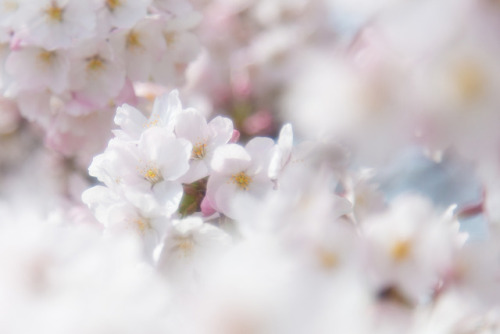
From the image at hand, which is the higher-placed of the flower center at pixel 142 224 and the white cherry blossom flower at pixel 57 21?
the white cherry blossom flower at pixel 57 21

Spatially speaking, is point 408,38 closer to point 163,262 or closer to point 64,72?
point 163,262

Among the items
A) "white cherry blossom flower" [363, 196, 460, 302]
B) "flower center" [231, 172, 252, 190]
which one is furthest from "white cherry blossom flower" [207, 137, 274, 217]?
"white cherry blossom flower" [363, 196, 460, 302]

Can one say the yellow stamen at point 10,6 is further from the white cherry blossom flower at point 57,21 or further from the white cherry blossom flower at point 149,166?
the white cherry blossom flower at point 149,166

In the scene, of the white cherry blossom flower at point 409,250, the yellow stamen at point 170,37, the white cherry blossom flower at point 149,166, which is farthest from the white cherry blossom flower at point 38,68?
the white cherry blossom flower at point 409,250

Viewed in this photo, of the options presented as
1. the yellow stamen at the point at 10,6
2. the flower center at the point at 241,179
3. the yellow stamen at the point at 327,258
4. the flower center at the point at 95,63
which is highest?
the yellow stamen at the point at 10,6

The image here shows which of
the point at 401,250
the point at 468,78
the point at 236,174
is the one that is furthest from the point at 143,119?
the point at 468,78
